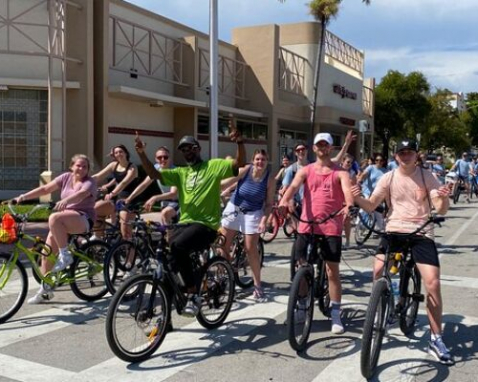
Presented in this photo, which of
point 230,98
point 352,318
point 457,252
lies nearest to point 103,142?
point 230,98

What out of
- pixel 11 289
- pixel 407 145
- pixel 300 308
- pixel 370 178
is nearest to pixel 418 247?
pixel 407 145

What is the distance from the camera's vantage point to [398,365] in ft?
16.0

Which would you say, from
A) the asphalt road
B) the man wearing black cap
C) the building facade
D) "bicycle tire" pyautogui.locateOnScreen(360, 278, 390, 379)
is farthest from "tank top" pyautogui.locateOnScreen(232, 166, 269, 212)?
the building facade

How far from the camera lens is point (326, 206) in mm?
5711

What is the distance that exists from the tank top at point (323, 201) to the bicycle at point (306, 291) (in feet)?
0.21

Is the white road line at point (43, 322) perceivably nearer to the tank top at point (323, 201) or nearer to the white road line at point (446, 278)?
the tank top at point (323, 201)

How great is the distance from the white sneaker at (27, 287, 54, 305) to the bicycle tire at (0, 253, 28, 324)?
0.41 metres

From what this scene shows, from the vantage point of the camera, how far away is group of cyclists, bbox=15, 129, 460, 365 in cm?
507

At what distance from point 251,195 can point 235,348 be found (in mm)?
2411

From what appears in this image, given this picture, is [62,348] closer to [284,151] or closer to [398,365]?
[398,365]

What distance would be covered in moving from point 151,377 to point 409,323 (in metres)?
2.56

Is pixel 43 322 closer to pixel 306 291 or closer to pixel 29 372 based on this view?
pixel 29 372

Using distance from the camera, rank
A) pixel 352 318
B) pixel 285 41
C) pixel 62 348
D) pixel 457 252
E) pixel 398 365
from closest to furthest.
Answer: pixel 398 365, pixel 62 348, pixel 352 318, pixel 457 252, pixel 285 41

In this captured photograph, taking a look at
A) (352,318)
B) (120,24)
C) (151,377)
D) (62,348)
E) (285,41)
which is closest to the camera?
(151,377)
